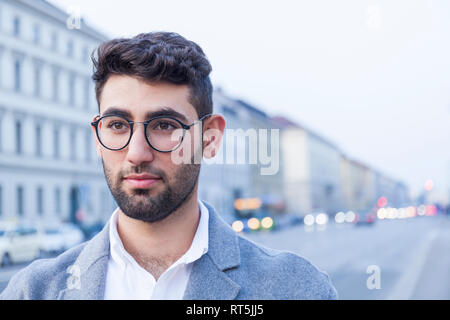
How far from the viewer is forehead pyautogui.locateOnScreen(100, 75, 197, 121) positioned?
1.93 m

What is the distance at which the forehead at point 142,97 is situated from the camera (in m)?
1.93

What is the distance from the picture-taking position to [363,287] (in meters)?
12.1

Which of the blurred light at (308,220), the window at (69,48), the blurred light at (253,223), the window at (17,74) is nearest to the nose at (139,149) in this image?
the window at (17,74)

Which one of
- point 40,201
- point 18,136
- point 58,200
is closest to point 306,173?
point 58,200

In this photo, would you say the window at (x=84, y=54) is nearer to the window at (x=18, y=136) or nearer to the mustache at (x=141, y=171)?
the window at (x=18, y=136)

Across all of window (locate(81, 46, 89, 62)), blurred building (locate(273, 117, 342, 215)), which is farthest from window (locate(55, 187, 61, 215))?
blurred building (locate(273, 117, 342, 215))

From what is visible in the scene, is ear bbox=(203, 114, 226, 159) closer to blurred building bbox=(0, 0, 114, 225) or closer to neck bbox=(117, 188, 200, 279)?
neck bbox=(117, 188, 200, 279)

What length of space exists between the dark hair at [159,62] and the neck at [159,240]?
1.12ft

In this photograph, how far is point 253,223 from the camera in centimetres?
4475

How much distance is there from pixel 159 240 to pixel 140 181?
0.24 meters
